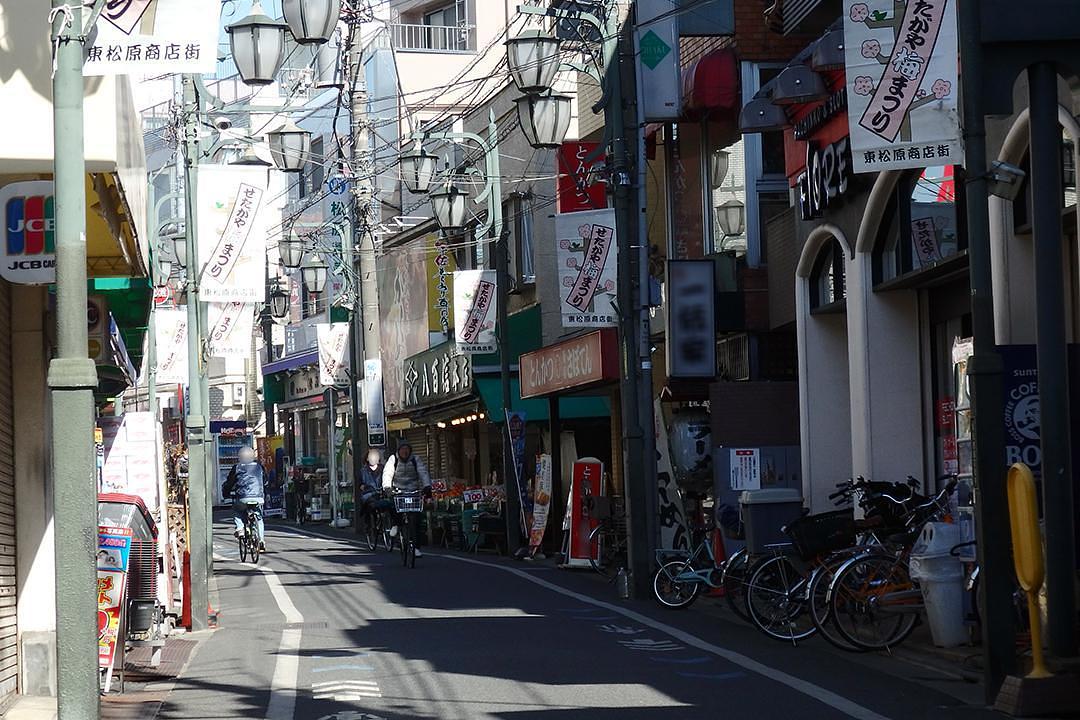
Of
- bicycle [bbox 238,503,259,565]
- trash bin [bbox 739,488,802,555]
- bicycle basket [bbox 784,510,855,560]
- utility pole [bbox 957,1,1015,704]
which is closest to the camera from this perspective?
utility pole [bbox 957,1,1015,704]

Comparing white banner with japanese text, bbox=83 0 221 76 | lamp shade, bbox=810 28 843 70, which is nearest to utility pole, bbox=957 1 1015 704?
white banner with japanese text, bbox=83 0 221 76

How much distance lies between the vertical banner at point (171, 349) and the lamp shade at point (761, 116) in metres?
18.2

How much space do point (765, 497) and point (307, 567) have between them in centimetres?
1216

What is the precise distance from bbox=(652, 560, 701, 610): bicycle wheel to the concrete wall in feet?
24.7

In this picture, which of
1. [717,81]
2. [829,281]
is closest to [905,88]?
[829,281]

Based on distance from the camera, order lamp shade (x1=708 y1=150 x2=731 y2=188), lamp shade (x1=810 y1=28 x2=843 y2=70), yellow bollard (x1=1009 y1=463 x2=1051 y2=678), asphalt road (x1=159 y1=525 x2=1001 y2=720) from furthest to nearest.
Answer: lamp shade (x1=708 y1=150 x2=731 y2=188), lamp shade (x1=810 y1=28 x2=843 y2=70), asphalt road (x1=159 y1=525 x2=1001 y2=720), yellow bollard (x1=1009 y1=463 x2=1051 y2=678)

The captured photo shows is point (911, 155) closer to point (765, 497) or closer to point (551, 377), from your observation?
point (765, 497)

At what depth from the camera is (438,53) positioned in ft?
175

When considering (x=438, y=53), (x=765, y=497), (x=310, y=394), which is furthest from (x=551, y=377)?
(x=310, y=394)

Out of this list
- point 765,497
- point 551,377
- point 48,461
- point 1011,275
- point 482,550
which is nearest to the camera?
point 48,461

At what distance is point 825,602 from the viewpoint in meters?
13.7

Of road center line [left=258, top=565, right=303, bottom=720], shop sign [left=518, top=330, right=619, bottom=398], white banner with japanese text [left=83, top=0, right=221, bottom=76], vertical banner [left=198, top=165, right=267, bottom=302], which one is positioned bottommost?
road center line [left=258, top=565, right=303, bottom=720]

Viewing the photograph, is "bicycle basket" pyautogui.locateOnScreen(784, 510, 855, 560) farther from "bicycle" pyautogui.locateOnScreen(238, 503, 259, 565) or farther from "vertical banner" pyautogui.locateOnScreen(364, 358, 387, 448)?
"vertical banner" pyautogui.locateOnScreen(364, 358, 387, 448)

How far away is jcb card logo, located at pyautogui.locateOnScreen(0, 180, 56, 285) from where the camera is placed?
983 centimetres
